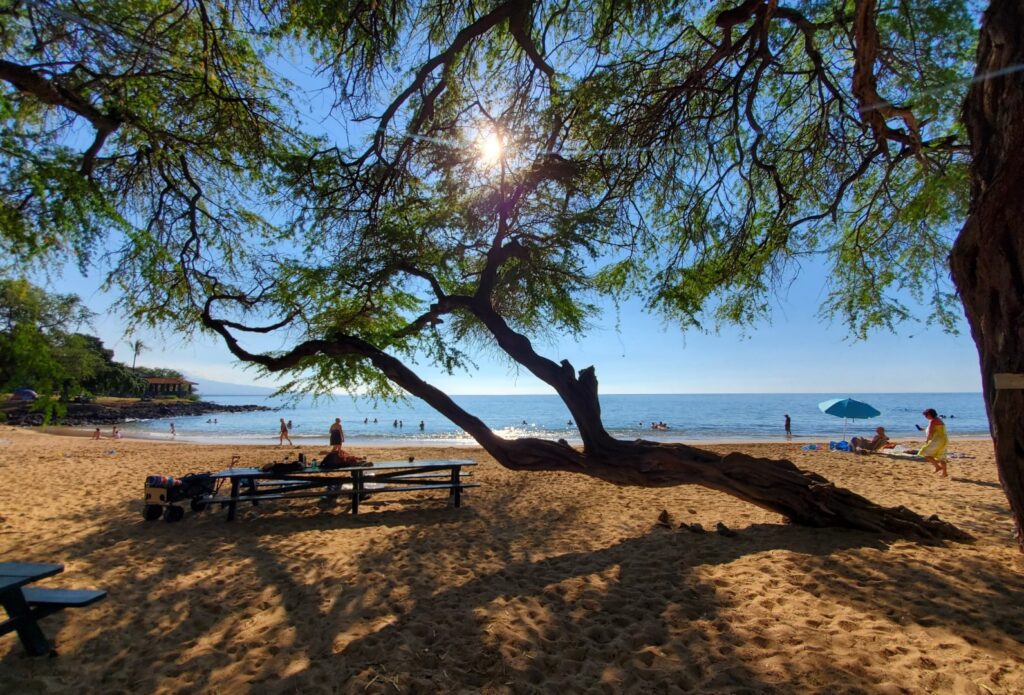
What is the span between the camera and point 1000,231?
3.62 metres

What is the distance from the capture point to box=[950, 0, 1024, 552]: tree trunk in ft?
11.4

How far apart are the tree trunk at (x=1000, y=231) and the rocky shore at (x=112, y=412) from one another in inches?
1776

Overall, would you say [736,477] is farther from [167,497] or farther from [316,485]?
[167,497]

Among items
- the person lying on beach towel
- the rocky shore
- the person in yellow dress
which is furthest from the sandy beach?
the rocky shore

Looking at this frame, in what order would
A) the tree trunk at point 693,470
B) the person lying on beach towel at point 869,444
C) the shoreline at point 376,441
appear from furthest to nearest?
1. the shoreline at point 376,441
2. the person lying on beach towel at point 869,444
3. the tree trunk at point 693,470

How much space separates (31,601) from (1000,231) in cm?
726

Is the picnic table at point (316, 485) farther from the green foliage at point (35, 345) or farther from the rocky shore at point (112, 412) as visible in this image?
the rocky shore at point (112, 412)

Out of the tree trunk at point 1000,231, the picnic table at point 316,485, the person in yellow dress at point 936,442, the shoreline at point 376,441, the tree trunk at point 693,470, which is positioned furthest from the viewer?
the shoreline at point 376,441

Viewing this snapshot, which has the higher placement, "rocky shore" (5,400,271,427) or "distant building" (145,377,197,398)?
"distant building" (145,377,197,398)

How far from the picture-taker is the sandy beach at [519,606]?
111 inches

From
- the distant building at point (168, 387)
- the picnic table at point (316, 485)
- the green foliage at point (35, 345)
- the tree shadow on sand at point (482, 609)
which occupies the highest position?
the distant building at point (168, 387)

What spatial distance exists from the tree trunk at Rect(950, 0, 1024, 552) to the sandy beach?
3.99ft

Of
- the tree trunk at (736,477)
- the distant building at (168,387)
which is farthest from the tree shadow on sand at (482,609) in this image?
the distant building at (168,387)

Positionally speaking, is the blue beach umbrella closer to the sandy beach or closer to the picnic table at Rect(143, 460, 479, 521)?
the sandy beach
